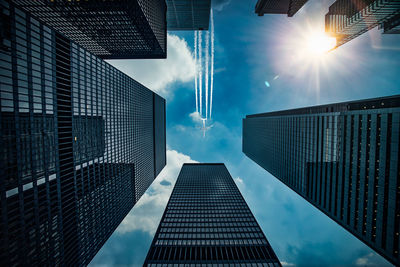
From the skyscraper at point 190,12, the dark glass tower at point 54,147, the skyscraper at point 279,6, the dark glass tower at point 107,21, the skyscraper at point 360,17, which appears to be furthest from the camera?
the skyscraper at point 279,6

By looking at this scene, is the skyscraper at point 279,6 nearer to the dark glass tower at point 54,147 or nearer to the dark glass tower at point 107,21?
the dark glass tower at point 107,21

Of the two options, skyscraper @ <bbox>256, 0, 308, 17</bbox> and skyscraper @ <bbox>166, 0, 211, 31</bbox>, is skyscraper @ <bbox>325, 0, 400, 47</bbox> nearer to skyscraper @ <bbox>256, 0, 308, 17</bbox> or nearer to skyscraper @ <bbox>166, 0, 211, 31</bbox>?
skyscraper @ <bbox>256, 0, 308, 17</bbox>

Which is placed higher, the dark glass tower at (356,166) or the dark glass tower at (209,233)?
the dark glass tower at (356,166)

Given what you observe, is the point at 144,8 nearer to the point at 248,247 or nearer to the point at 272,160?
the point at 272,160

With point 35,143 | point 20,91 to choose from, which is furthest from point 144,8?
point 35,143

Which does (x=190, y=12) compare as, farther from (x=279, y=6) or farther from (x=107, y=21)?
(x=279, y=6)

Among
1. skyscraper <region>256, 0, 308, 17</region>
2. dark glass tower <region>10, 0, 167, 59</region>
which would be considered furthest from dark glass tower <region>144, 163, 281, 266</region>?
skyscraper <region>256, 0, 308, 17</region>

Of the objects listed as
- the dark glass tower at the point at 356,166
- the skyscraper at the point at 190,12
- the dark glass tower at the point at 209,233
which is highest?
the skyscraper at the point at 190,12

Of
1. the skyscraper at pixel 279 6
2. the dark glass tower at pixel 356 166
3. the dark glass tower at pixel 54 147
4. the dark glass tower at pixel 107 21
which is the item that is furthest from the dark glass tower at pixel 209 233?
the skyscraper at pixel 279 6
